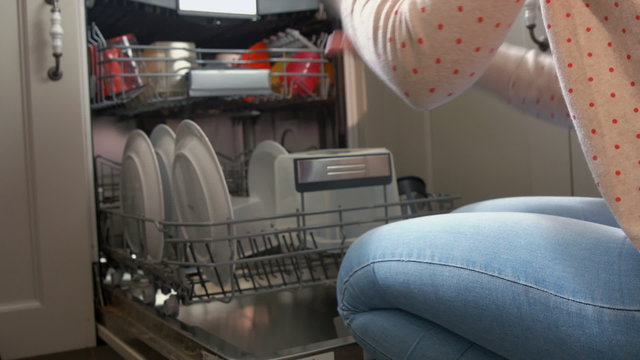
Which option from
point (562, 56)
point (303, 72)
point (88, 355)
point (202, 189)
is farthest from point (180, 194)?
point (562, 56)

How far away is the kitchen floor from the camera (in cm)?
124

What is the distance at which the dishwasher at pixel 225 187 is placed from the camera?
0.99 metres

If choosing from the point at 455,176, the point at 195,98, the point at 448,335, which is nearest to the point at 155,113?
the point at 195,98

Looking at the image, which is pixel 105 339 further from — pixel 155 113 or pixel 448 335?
pixel 448 335

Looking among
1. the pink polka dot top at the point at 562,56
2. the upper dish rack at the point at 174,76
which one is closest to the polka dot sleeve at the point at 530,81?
the pink polka dot top at the point at 562,56

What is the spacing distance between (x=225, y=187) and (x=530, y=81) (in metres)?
0.51

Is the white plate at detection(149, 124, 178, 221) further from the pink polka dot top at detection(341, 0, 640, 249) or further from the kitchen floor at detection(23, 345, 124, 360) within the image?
the pink polka dot top at detection(341, 0, 640, 249)

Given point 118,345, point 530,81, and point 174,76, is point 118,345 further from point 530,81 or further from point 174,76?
point 530,81

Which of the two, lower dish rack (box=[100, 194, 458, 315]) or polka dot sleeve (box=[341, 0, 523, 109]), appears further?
lower dish rack (box=[100, 194, 458, 315])

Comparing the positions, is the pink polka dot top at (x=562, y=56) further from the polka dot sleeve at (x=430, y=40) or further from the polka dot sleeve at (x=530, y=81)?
the polka dot sleeve at (x=530, y=81)

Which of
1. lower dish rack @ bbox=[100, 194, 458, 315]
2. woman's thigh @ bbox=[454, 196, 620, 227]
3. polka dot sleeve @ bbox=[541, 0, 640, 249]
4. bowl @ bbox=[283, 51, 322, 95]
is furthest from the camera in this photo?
bowl @ bbox=[283, 51, 322, 95]

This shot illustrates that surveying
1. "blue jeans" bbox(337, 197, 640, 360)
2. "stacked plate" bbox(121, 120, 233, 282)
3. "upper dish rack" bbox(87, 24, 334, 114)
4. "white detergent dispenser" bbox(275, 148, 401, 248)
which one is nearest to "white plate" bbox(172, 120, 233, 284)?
"stacked plate" bbox(121, 120, 233, 282)

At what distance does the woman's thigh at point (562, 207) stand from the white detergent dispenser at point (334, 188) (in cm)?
22

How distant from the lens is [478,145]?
4.80 feet
